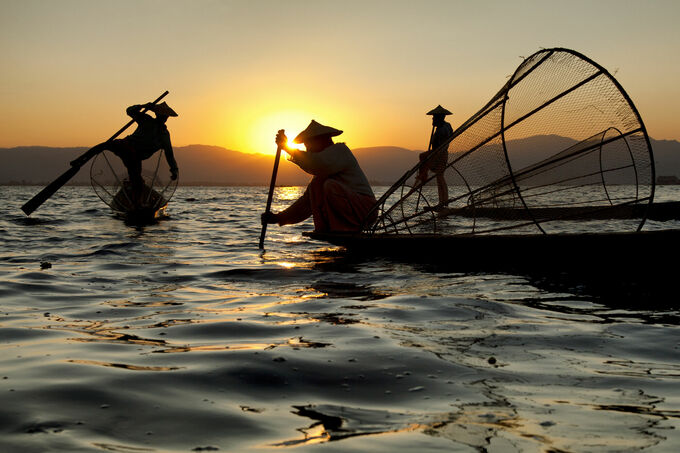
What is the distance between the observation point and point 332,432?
1.94 m

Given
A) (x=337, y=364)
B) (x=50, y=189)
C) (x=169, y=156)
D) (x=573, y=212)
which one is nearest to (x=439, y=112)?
(x=573, y=212)

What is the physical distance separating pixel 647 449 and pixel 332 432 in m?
0.92

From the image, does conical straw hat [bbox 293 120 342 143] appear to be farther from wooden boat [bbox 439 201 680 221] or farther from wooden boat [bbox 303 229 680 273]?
wooden boat [bbox 439 201 680 221]

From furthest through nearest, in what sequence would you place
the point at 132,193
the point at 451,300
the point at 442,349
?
the point at 132,193 → the point at 451,300 → the point at 442,349

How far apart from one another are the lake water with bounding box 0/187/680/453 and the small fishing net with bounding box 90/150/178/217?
7.45 m

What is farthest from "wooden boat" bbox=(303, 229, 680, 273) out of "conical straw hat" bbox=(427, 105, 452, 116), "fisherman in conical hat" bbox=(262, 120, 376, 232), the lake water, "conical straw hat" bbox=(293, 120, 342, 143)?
"conical straw hat" bbox=(427, 105, 452, 116)

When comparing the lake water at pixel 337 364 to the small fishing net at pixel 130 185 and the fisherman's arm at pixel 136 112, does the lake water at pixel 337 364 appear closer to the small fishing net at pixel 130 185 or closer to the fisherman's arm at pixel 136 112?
the small fishing net at pixel 130 185

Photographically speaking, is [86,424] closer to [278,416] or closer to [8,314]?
[278,416]

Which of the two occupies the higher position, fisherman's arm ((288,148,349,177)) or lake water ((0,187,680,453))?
fisherman's arm ((288,148,349,177))

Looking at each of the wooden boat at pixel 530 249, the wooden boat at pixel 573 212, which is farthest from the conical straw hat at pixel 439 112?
the wooden boat at pixel 530 249

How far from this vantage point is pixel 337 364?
2.76 m

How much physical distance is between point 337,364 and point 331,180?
428 centimetres

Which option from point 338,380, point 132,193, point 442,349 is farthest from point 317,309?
point 132,193

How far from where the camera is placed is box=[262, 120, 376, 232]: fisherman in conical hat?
270 inches
